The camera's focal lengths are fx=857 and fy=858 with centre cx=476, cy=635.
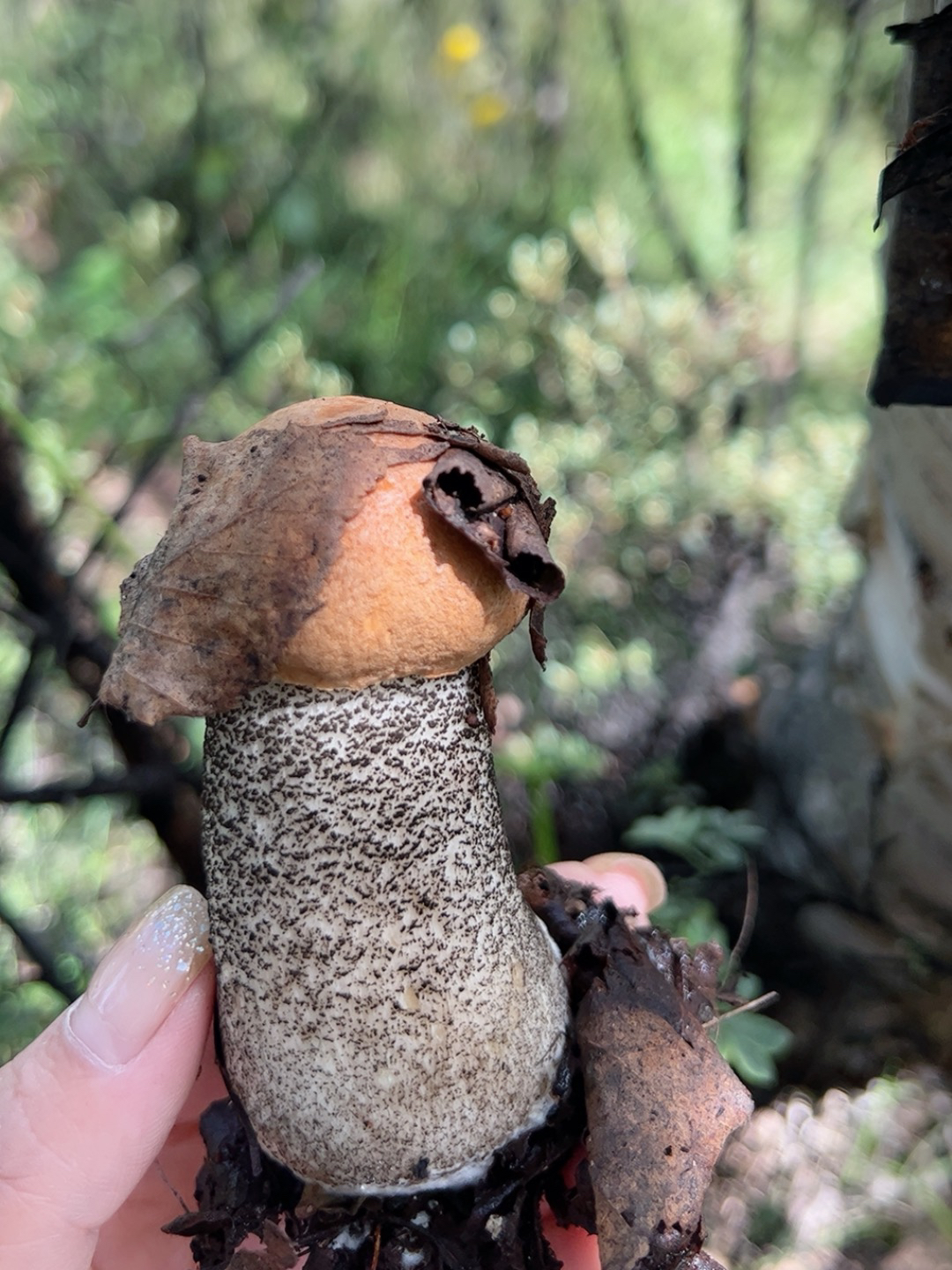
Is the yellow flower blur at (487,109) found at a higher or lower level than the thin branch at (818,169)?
higher

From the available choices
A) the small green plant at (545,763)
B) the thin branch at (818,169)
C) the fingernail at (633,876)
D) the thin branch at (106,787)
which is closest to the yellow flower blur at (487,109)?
the thin branch at (818,169)

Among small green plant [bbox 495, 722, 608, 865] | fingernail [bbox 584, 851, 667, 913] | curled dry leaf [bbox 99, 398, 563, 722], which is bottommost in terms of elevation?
small green plant [bbox 495, 722, 608, 865]

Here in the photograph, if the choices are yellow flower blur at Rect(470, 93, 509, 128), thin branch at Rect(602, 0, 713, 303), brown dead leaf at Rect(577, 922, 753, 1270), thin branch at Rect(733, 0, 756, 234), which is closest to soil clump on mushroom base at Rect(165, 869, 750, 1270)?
brown dead leaf at Rect(577, 922, 753, 1270)

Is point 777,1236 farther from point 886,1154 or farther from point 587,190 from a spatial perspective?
point 587,190

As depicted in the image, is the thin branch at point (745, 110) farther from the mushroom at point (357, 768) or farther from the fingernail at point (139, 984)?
the fingernail at point (139, 984)

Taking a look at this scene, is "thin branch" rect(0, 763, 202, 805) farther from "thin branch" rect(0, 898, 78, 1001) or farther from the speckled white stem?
the speckled white stem
